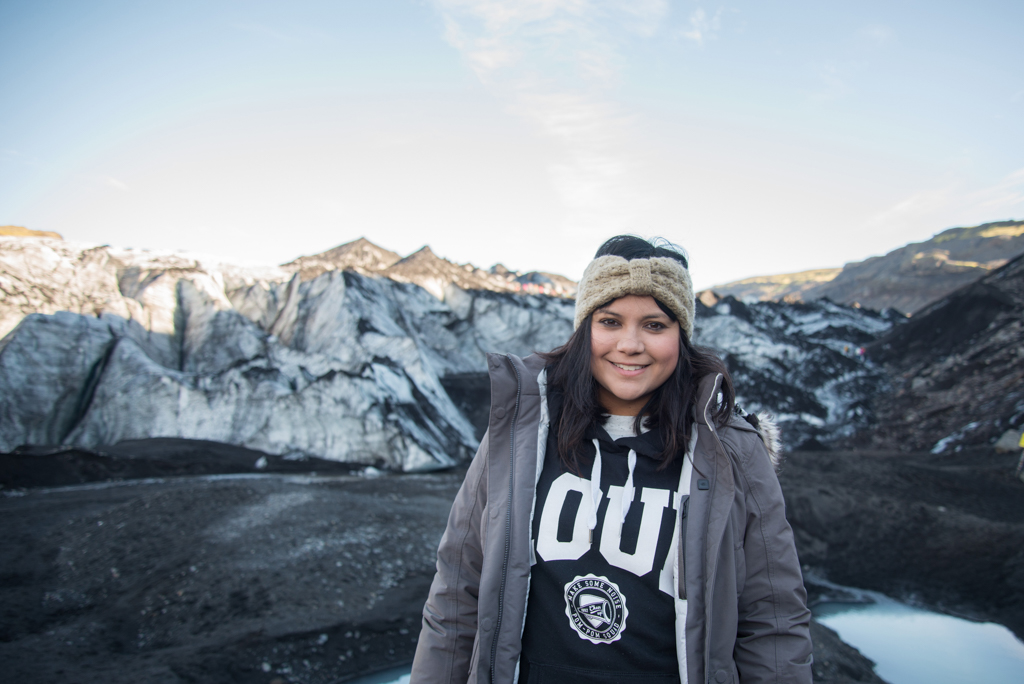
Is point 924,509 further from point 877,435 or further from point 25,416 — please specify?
point 25,416

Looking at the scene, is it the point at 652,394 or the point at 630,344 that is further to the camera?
the point at 652,394

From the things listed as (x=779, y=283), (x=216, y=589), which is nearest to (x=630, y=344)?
(x=216, y=589)

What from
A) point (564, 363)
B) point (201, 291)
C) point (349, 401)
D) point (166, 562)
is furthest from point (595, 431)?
point (201, 291)

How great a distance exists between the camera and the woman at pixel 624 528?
4.33 ft

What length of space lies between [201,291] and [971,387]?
20349mm

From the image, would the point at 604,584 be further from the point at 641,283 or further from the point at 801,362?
the point at 801,362

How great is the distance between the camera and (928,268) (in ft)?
158

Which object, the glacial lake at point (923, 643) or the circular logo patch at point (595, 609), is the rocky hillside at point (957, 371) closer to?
the glacial lake at point (923, 643)

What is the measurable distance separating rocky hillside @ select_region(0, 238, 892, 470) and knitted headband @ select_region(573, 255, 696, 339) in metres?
10.3

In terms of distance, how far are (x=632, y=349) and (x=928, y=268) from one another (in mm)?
59989

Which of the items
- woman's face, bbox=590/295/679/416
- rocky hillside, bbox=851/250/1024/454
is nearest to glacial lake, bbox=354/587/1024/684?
woman's face, bbox=590/295/679/416

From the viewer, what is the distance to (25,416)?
10602 mm

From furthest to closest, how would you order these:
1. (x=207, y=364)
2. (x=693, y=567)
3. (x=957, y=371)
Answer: (x=207, y=364) < (x=957, y=371) < (x=693, y=567)

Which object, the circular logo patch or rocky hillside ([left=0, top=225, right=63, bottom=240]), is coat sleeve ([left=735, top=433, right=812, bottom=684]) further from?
rocky hillside ([left=0, top=225, right=63, bottom=240])
